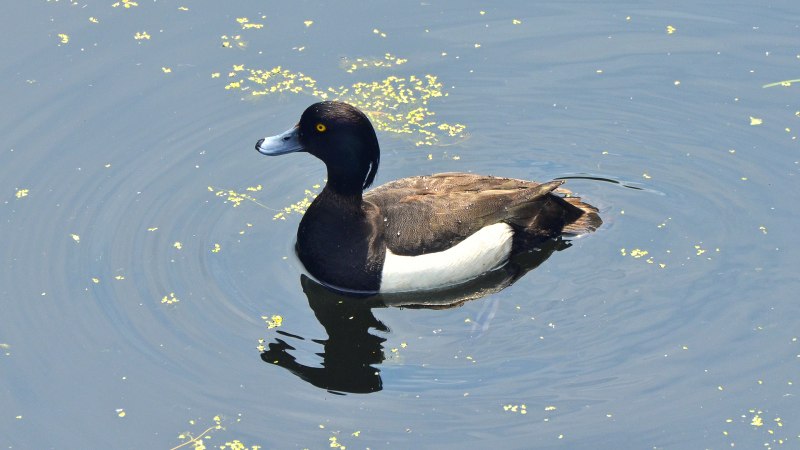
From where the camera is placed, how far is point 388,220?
11.2 m

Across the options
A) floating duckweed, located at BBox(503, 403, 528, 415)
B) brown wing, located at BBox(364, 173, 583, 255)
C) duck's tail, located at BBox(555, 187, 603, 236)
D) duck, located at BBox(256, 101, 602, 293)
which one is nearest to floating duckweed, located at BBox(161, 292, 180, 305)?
duck, located at BBox(256, 101, 602, 293)

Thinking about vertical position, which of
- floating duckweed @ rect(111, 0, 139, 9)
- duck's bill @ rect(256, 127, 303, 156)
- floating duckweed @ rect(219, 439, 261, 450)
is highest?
duck's bill @ rect(256, 127, 303, 156)

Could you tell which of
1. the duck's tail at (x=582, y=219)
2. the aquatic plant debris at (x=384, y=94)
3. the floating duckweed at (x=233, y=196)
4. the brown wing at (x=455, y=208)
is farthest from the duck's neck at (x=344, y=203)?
the duck's tail at (x=582, y=219)

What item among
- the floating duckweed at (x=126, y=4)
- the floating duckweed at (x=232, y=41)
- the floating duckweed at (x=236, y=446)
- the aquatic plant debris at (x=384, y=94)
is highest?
the floating duckweed at (x=126, y=4)

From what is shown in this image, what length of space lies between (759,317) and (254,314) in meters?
4.12

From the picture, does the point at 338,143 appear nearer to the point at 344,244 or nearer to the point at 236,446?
the point at 344,244

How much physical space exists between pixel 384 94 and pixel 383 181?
120 cm

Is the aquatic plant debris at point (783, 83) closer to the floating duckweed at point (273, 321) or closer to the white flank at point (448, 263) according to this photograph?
the white flank at point (448, 263)

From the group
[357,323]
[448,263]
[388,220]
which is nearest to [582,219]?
[448,263]

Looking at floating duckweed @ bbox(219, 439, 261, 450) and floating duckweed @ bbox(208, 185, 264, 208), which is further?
floating duckweed @ bbox(208, 185, 264, 208)

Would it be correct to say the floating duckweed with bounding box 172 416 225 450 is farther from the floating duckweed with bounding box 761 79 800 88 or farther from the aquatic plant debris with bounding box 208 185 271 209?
the floating duckweed with bounding box 761 79 800 88

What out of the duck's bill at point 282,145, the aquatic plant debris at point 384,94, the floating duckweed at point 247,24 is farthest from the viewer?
the floating duckweed at point 247,24

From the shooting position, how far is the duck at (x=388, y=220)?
11070mm

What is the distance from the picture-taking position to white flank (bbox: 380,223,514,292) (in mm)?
11078
